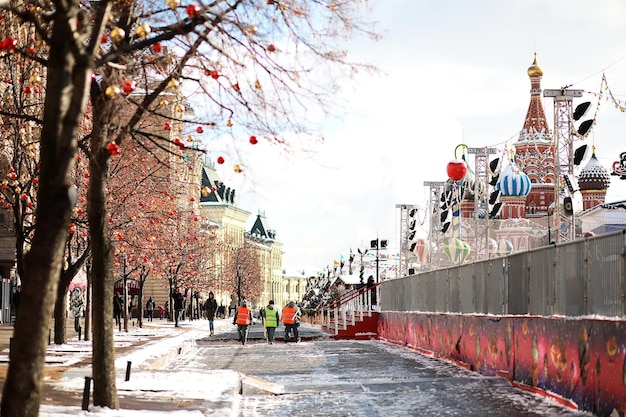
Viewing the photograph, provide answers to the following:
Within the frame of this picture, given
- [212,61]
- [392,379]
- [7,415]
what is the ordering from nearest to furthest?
[7,415] → [212,61] → [392,379]

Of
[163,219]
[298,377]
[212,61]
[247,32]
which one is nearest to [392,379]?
[298,377]

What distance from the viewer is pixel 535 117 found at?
120 metres

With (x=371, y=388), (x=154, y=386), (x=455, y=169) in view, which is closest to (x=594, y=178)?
(x=455, y=169)

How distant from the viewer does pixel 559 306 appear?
16.9m

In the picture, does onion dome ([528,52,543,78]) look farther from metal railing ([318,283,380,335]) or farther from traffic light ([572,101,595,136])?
traffic light ([572,101,595,136])

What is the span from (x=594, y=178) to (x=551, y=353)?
82.3 metres

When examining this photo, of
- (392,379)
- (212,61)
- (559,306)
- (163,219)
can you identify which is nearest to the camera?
(212,61)

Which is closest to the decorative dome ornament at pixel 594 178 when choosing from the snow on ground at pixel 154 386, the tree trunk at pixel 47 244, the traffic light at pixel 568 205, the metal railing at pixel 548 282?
the traffic light at pixel 568 205

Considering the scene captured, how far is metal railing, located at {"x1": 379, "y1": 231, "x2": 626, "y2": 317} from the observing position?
47.0ft

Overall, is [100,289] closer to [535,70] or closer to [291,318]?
[291,318]

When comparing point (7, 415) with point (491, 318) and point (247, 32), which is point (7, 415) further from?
point (491, 318)

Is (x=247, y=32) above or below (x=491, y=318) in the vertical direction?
above

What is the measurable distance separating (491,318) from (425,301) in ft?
34.0

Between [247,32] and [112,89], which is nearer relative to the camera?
[112,89]
